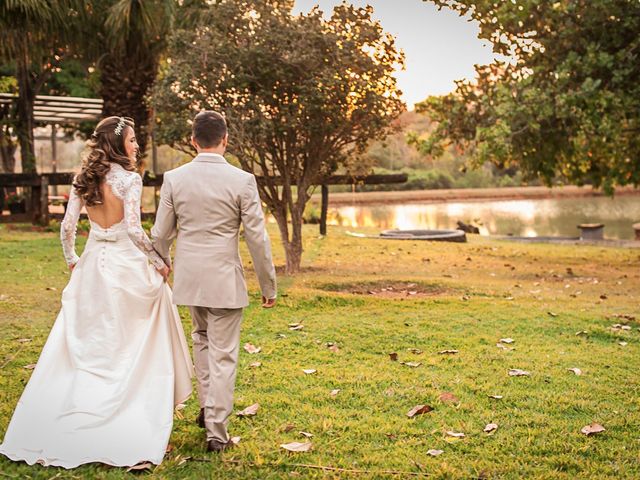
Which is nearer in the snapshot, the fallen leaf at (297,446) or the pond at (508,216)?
the fallen leaf at (297,446)

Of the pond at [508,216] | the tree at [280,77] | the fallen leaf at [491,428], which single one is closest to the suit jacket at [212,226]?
the fallen leaf at [491,428]

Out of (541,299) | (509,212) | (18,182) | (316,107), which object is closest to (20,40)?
(18,182)

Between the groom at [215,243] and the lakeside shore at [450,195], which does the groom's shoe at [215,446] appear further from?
the lakeside shore at [450,195]

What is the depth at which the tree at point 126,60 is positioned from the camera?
65.8 feet

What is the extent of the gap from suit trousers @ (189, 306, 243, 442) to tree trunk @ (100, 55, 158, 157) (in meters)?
16.6

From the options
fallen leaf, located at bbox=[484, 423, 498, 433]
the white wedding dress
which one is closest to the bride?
the white wedding dress

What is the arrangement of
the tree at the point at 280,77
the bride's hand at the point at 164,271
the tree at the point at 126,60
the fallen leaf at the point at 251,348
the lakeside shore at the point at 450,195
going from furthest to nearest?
the lakeside shore at the point at 450,195 → the tree at the point at 126,60 → the tree at the point at 280,77 → the fallen leaf at the point at 251,348 → the bride's hand at the point at 164,271

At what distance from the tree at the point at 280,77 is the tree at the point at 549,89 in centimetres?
351

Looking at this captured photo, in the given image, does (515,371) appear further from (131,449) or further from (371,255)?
(371,255)

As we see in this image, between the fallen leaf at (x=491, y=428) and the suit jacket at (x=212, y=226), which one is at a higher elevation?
the suit jacket at (x=212, y=226)

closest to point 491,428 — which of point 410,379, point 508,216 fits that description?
point 410,379

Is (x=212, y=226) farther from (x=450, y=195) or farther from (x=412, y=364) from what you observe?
(x=450, y=195)

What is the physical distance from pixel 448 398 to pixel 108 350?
270cm

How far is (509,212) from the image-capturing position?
134 feet
